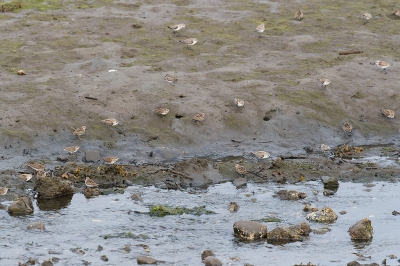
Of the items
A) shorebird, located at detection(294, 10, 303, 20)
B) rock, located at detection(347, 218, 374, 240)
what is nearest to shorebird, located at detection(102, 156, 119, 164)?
rock, located at detection(347, 218, 374, 240)

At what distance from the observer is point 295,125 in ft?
72.6

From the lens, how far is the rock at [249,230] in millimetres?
15516

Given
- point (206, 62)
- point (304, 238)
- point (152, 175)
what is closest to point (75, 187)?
point (152, 175)

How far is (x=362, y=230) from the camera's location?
15.6m

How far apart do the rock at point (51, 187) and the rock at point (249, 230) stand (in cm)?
427

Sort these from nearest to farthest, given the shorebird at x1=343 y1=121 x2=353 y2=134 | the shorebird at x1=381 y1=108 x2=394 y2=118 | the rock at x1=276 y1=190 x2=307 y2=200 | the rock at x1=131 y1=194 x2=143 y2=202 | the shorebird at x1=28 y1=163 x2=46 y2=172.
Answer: the rock at x1=131 y1=194 x2=143 y2=202 → the rock at x1=276 y1=190 x2=307 y2=200 → the shorebird at x1=28 y1=163 x2=46 y2=172 → the shorebird at x1=343 y1=121 x2=353 y2=134 → the shorebird at x1=381 y1=108 x2=394 y2=118

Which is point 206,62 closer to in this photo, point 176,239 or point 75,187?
point 75,187

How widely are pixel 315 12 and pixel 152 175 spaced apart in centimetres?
1479

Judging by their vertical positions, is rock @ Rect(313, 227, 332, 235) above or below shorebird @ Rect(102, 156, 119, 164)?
above

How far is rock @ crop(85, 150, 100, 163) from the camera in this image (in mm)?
19438

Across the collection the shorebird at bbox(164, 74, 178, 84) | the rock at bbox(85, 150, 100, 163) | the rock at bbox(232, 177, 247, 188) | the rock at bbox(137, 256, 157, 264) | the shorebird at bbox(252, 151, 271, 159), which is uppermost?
the rock at bbox(137, 256, 157, 264)

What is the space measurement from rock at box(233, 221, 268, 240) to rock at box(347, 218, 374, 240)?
179cm

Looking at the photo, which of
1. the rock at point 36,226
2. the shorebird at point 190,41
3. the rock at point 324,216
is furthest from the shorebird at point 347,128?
the rock at point 36,226

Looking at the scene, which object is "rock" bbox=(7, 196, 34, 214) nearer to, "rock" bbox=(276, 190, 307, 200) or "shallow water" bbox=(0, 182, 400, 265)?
"shallow water" bbox=(0, 182, 400, 265)
